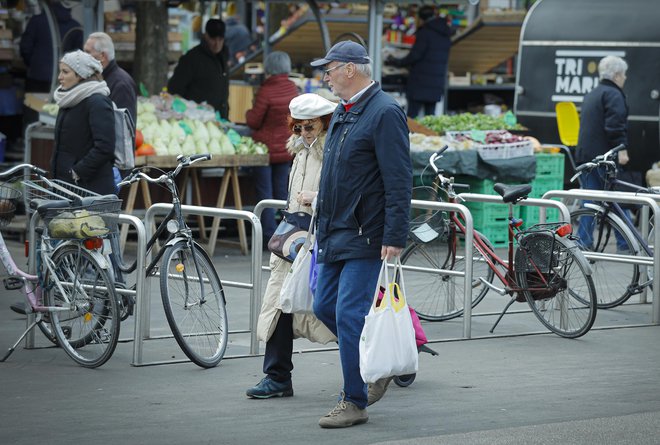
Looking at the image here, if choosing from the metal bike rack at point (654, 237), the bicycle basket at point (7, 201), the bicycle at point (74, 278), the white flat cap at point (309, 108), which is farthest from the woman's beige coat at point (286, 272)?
the metal bike rack at point (654, 237)

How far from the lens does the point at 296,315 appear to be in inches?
281

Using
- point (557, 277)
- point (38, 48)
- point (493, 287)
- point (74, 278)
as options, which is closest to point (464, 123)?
point (38, 48)

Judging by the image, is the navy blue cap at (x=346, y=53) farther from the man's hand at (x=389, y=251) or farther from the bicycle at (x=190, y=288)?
the bicycle at (x=190, y=288)

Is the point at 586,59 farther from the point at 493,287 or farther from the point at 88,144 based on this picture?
the point at 88,144

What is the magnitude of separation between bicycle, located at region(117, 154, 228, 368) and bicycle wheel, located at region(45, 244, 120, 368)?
14.4 inches

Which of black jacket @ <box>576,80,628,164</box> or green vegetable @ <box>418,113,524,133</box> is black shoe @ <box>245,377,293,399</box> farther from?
green vegetable @ <box>418,113,524,133</box>

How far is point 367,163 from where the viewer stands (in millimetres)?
6449

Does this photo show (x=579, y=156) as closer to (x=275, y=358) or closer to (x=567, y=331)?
(x=567, y=331)

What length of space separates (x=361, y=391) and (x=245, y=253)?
6.95m

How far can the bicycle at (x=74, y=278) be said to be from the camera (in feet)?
25.4

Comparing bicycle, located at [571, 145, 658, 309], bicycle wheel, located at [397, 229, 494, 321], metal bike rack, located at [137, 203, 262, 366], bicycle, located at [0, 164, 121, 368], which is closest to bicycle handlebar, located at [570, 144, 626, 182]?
bicycle, located at [571, 145, 658, 309]

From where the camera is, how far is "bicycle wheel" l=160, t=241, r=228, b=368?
7.81m

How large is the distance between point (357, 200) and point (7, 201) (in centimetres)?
289

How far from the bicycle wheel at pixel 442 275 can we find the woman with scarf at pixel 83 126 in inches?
94.7
